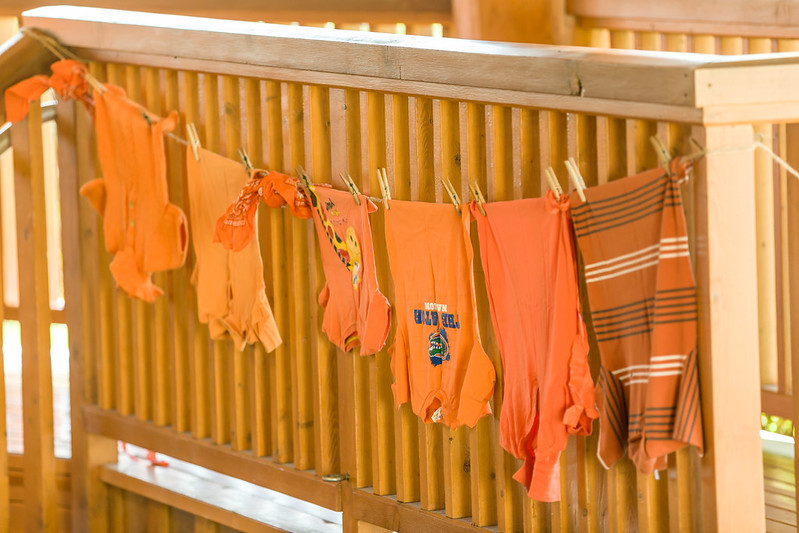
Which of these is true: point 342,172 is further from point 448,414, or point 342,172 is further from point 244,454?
point 244,454

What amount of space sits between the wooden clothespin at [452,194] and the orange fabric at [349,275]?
23 centimetres

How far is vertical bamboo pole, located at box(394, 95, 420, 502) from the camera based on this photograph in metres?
2.52

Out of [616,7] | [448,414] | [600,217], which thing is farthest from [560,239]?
[616,7]

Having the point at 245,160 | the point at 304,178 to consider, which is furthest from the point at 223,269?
the point at 304,178

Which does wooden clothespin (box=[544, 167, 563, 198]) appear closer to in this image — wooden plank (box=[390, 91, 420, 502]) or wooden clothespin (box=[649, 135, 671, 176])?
wooden clothespin (box=[649, 135, 671, 176])

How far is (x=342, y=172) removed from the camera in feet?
8.72

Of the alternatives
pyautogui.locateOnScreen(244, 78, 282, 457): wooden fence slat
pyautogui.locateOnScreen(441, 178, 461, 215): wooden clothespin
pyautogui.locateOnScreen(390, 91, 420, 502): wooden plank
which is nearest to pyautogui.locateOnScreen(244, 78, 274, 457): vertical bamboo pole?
pyautogui.locateOnScreen(244, 78, 282, 457): wooden fence slat

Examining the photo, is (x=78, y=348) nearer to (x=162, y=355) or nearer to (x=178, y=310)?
(x=162, y=355)

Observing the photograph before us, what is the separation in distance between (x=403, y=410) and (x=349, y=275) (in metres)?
0.36

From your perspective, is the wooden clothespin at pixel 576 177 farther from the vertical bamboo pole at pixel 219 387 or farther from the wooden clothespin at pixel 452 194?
the vertical bamboo pole at pixel 219 387

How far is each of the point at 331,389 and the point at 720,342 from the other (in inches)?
46.4

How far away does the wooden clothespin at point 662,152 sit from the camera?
194 centimetres

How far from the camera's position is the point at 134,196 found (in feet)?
10.5

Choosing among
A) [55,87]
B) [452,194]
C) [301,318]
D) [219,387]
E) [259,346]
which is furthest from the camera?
[55,87]
